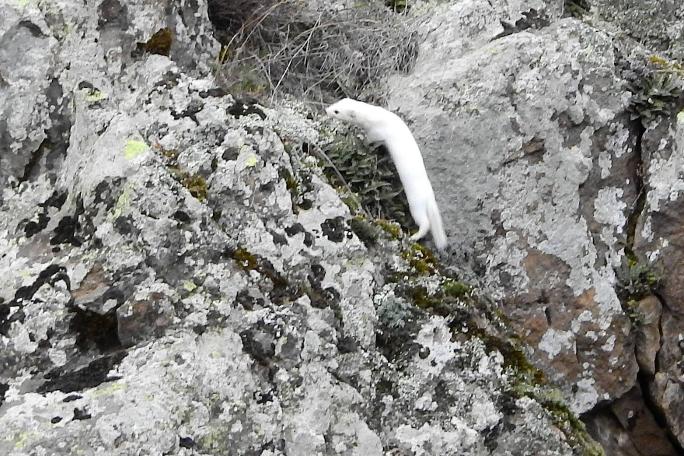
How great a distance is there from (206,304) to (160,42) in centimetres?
146

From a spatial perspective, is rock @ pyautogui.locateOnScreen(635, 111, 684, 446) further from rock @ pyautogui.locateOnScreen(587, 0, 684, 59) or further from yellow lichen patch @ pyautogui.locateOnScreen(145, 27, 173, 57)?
yellow lichen patch @ pyautogui.locateOnScreen(145, 27, 173, 57)

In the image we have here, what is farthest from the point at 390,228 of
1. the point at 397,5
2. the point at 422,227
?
the point at 397,5

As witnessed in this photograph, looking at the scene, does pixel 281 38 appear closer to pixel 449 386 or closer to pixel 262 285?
pixel 262 285

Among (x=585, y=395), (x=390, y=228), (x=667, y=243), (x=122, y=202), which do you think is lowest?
→ (x=585, y=395)

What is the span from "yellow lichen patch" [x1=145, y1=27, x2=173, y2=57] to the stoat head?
87 cm

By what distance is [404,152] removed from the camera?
3.85m

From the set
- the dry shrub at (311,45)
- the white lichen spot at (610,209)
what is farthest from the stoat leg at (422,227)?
the dry shrub at (311,45)

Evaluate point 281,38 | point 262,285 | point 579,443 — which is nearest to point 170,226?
point 262,285

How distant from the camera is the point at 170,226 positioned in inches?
111

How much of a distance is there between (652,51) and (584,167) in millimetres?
1094

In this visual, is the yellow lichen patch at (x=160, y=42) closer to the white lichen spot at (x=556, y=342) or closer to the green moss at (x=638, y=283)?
the white lichen spot at (x=556, y=342)

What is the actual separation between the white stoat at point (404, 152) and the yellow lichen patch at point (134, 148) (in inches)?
49.9

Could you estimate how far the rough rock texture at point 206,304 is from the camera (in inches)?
98.2

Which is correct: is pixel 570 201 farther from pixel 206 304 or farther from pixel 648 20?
pixel 206 304
